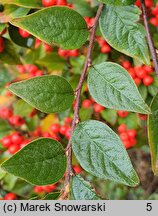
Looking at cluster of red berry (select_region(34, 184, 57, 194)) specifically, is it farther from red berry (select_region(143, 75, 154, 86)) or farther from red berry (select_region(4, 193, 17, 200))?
red berry (select_region(143, 75, 154, 86))

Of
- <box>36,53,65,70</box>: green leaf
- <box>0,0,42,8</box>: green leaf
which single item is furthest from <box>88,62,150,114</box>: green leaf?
<box>36,53,65,70</box>: green leaf

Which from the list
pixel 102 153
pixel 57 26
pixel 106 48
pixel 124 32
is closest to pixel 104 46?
pixel 106 48

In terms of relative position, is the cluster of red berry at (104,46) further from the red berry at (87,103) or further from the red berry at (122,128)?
the red berry at (122,128)

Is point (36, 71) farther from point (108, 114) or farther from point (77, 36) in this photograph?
point (77, 36)

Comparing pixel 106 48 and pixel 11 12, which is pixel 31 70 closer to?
pixel 106 48

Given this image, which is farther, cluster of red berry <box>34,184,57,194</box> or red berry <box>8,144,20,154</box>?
cluster of red berry <box>34,184,57,194</box>

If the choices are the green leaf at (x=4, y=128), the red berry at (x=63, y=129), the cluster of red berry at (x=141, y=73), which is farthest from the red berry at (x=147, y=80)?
the green leaf at (x=4, y=128)

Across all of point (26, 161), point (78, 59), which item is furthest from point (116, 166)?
point (78, 59)

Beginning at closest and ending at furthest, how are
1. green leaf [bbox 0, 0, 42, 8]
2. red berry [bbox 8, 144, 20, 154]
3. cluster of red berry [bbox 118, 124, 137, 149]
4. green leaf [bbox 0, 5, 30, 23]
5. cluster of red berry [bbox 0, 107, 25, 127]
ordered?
green leaf [bbox 0, 0, 42, 8], green leaf [bbox 0, 5, 30, 23], red berry [bbox 8, 144, 20, 154], cluster of red berry [bbox 118, 124, 137, 149], cluster of red berry [bbox 0, 107, 25, 127]
